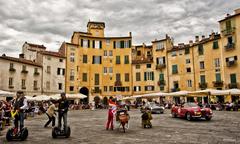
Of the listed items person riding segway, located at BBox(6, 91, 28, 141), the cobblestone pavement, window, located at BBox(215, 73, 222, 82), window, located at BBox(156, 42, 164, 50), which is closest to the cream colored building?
window, located at BBox(156, 42, 164, 50)

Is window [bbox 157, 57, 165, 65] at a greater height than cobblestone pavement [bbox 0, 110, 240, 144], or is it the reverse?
window [bbox 157, 57, 165, 65]

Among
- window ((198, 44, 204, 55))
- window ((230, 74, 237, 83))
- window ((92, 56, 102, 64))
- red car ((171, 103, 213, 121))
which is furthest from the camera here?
window ((92, 56, 102, 64))

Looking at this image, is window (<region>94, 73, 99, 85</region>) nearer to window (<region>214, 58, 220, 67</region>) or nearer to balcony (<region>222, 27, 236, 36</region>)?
window (<region>214, 58, 220, 67</region>)

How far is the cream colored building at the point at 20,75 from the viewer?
4256cm

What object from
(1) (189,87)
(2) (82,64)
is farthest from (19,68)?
(1) (189,87)

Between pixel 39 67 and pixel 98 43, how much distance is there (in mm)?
16217

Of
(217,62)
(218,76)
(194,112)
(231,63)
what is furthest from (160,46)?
(194,112)

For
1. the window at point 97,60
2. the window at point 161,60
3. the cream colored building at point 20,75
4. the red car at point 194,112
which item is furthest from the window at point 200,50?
the cream colored building at point 20,75

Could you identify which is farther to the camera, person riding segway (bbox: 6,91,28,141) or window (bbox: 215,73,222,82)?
window (bbox: 215,73,222,82)

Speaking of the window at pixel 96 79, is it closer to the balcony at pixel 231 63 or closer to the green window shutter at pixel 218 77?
the green window shutter at pixel 218 77

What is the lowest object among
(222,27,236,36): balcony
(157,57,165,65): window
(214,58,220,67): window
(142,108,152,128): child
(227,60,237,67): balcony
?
(142,108,152,128): child

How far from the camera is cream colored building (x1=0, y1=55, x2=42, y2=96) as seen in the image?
42.6 meters

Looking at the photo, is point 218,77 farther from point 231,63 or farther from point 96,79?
point 96,79

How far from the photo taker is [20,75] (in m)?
45.7
